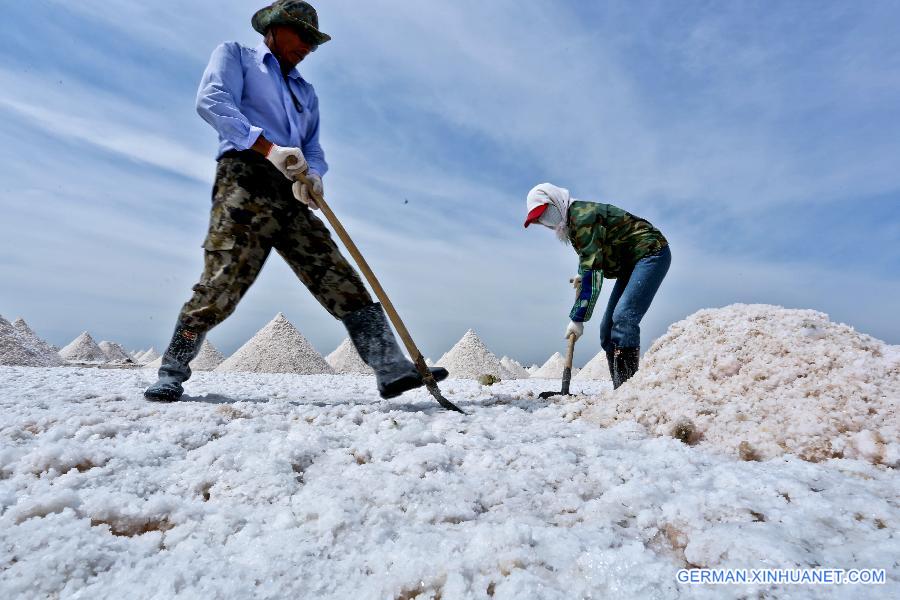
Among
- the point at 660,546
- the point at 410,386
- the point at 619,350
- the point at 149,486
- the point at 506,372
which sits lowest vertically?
the point at 149,486

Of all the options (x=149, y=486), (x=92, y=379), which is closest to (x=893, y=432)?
(x=149, y=486)

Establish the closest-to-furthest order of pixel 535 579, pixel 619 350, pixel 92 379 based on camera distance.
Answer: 1. pixel 535 579
2. pixel 619 350
3. pixel 92 379

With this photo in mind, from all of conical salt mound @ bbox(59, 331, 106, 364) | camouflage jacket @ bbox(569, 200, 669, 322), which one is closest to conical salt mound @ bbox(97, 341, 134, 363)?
conical salt mound @ bbox(59, 331, 106, 364)

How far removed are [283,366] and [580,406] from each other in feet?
35.2

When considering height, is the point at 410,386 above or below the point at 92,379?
above

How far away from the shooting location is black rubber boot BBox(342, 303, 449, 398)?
115 inches

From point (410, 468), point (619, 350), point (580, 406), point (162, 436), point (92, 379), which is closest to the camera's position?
point (410, 468)

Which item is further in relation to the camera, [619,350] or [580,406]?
[619,350]

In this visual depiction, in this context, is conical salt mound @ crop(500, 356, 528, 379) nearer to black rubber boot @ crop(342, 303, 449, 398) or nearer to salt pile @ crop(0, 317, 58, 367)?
salt pile @ crop(0, 317, 58, 367)

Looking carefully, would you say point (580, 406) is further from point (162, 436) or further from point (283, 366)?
point (283, 366)

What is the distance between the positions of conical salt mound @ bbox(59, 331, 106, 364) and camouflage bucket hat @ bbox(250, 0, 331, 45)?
21.6 m

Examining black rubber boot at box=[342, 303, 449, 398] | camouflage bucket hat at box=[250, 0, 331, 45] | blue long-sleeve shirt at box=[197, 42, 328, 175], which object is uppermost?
camouflage bucket hat at box=[250, 0, 331, 45]

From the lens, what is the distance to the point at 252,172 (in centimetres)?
290

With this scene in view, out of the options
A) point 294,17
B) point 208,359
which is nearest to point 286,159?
point 294,17
